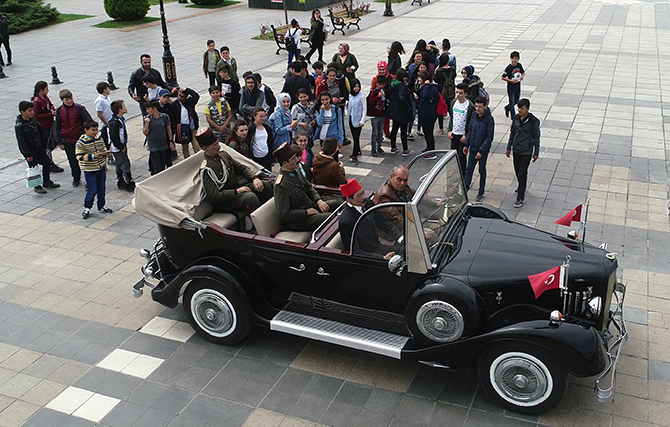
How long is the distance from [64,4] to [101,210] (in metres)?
27.6

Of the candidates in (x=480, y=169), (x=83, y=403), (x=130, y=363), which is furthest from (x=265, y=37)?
(x=83, y=403)

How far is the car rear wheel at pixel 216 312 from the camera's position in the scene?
6.32 meters

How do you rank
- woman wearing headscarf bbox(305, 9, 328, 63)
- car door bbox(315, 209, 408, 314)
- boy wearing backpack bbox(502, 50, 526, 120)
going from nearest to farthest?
car door bbox(315, 209, 408, 314) → boy wearing backpack bbox(502, 50, 526, 120) → woman wearing headscarf bbox(305, 9, 328, 63)

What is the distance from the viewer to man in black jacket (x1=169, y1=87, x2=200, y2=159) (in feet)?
35.9

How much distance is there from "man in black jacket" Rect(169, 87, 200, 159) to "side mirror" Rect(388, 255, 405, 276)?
259 inches

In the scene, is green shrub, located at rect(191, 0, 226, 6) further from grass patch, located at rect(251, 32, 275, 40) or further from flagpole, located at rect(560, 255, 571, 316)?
flagpole, located at rect(560, 255, 571, 316)

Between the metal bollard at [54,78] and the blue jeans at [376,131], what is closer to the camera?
the blue jeans at [376,131]

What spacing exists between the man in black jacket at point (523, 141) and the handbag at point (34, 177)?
787cm

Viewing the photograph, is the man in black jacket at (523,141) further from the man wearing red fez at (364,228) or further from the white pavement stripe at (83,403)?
the white pavement stripe at (83,403)

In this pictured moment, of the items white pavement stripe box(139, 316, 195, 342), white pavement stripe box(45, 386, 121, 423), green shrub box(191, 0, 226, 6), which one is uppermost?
green shrub box(191, 0, 226, 6)

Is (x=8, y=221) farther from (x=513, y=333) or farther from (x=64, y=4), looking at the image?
(x=64, y=4)

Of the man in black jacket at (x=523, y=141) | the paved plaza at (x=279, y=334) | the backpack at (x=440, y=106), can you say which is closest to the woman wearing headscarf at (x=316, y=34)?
the paved plaza at (x=279, y=334)

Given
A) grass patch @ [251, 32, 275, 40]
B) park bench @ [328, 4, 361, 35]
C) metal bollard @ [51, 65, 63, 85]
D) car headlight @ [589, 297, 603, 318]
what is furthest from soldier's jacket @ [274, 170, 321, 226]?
park bench @ [328, 4, 361, 35]

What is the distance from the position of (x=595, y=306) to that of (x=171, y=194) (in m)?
4.55
